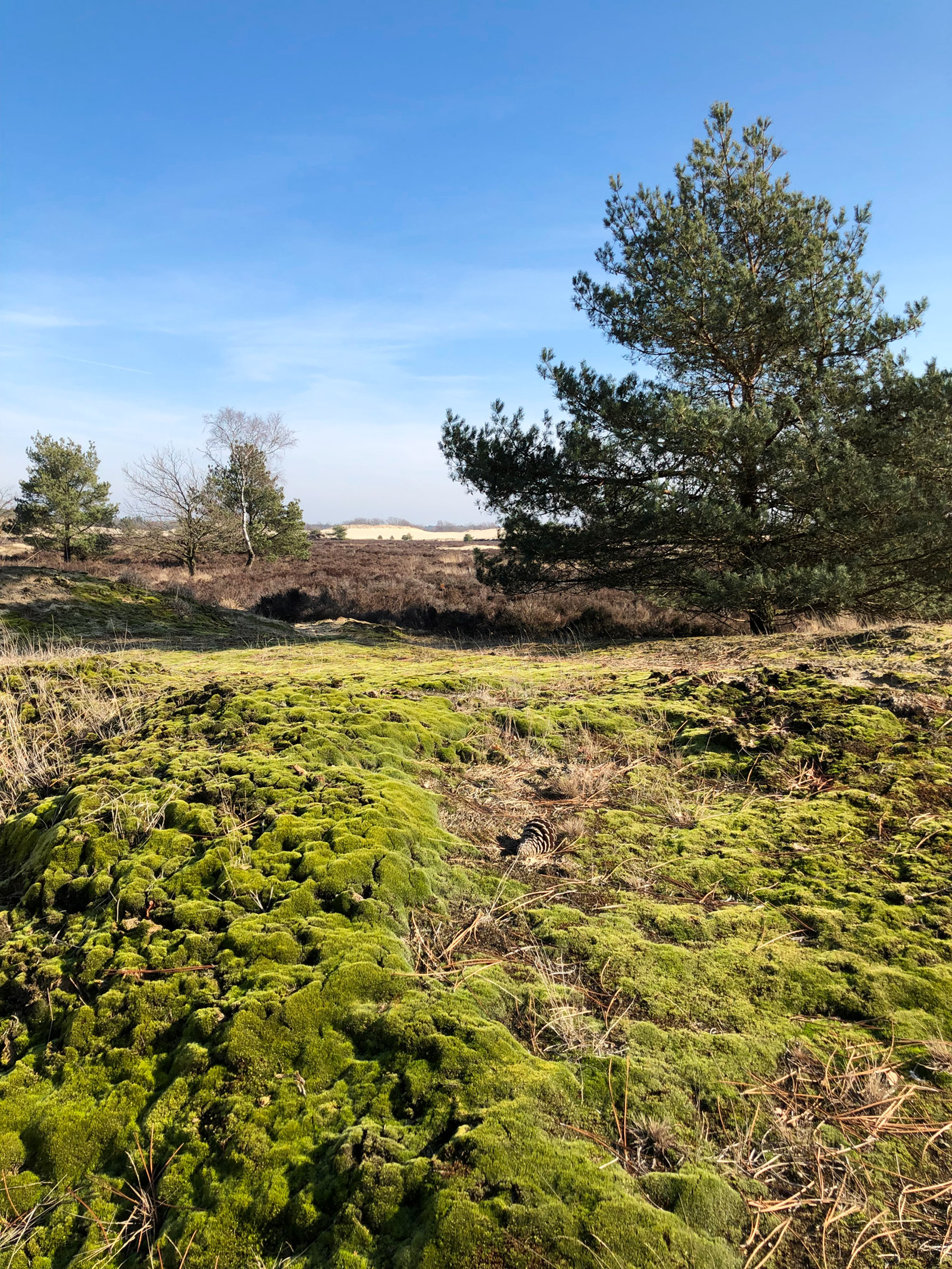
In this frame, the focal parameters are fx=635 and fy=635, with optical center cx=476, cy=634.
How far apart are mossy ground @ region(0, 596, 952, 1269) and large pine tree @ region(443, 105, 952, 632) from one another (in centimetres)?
673

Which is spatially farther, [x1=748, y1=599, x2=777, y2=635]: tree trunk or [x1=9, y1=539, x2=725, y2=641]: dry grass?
[x1=9, y1=539, x2=725, y2=641]: dry grass

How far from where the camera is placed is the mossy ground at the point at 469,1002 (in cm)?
137

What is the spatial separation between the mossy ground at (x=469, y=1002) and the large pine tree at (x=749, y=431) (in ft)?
22.1

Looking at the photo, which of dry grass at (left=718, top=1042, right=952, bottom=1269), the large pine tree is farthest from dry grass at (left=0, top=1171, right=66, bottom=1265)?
the large pine tree

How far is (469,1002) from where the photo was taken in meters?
1.90

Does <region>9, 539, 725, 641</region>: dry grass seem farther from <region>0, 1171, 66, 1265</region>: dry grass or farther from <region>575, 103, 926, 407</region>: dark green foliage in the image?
<region>0, 1171, 66, 1265</region>: dry grass

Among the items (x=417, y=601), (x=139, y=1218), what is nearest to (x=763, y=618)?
(x=417, y=601)

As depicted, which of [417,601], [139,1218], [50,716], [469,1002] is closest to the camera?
[139,1218]

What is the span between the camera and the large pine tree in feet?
30.6

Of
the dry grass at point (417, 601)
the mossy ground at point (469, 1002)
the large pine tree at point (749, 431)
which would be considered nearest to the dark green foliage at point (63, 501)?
the dry grass at point (417, 601)

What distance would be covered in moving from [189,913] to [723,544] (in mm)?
10220

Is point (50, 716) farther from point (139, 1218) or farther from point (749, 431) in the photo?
point (749, 431)

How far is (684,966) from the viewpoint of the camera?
6.86 ft

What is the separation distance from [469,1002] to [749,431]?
916 centimetres
